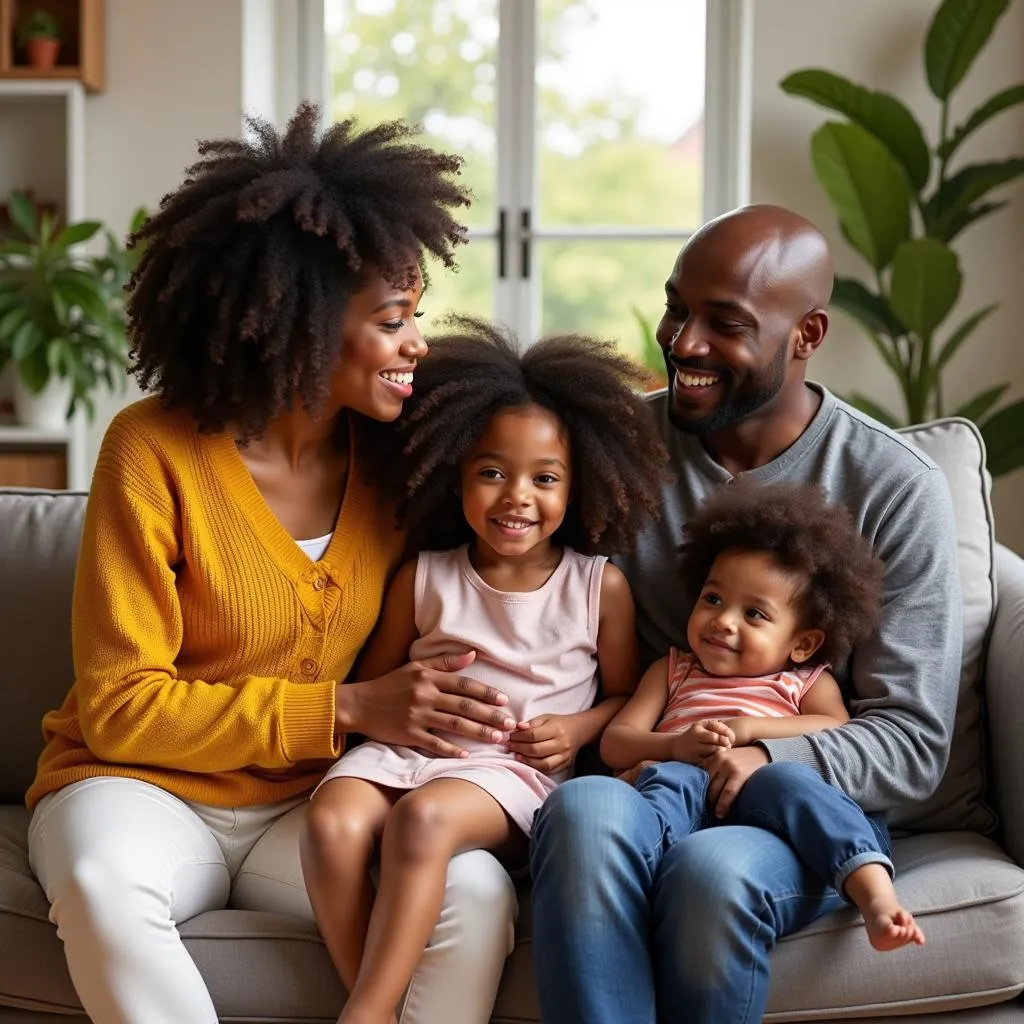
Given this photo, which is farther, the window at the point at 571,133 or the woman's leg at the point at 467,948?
the window at the point at 571,133

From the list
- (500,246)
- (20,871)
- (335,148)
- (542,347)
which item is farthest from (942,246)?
(20,871)

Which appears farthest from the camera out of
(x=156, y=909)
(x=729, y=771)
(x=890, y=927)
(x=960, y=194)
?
(x=960, y=194)

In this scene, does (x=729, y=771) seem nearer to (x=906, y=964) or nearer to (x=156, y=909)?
(x=906, y=964)

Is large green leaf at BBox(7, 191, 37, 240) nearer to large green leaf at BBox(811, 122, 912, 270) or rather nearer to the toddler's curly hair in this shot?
large green leaf at BBox(811, 122, 912, 270)

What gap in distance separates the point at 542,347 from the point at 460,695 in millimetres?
504

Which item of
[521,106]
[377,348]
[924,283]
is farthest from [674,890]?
[521,106]

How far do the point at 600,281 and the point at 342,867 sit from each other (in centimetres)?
328

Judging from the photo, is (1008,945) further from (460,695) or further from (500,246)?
(500,246)

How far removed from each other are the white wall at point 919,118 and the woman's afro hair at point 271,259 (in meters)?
2.54

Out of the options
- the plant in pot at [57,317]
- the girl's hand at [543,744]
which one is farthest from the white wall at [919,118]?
the girl's hand at [543,744]

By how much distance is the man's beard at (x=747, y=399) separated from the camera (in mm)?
1912

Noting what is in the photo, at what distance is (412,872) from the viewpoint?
1.49m

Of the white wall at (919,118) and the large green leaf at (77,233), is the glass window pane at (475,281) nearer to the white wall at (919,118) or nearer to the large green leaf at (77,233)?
the white wall at (919,118)

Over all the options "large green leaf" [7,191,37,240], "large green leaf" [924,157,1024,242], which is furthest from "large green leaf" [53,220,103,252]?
"large green leaf" [924,157,1024,242]
